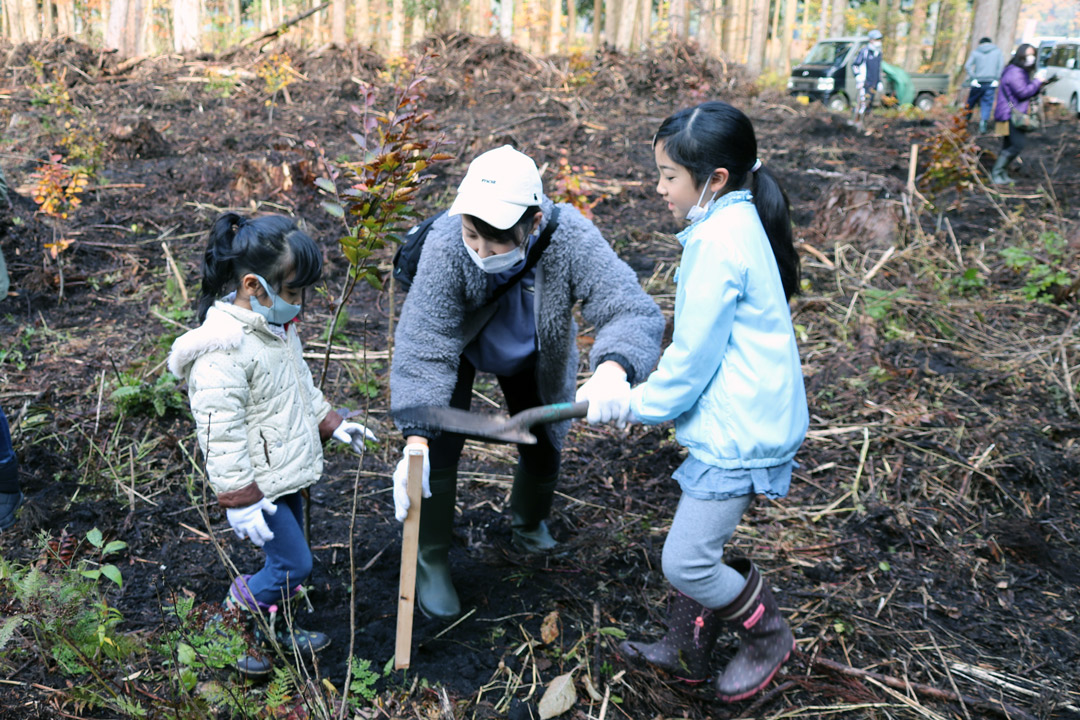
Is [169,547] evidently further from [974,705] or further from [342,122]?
[342,122]

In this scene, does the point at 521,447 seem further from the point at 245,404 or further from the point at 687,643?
Result: the point at 245,404

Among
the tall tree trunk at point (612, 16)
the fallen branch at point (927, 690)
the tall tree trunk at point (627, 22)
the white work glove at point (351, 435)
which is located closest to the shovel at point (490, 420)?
the white work glove at point (351, 435)

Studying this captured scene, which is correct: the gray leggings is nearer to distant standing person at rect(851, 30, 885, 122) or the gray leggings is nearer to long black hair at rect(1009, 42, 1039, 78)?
long black hair at rect(1009, 42, 1039, 78)

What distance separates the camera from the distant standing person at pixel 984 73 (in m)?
11.1

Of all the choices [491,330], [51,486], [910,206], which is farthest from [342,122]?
[491,330]

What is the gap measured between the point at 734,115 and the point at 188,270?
15.0ft

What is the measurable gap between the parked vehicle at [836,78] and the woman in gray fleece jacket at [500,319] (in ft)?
44.1

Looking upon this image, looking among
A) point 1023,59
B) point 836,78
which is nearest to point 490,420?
point 1023,59

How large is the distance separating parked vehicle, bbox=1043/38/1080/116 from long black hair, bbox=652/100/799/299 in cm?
1627

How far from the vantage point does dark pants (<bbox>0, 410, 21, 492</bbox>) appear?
299 cm

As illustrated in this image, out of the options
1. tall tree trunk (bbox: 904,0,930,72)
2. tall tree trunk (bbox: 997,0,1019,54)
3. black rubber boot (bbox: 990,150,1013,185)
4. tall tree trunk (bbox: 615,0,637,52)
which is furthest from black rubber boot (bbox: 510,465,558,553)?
tall tree trunk (bbox: 904,0,930,72)

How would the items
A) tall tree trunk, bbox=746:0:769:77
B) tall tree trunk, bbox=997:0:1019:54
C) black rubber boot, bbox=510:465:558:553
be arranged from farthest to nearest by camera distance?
tall tree trunk, bbox=746:0:769:77 → tall tree trunk, bbox=997:0:1019:54 → black rubber boot, bbox=510:465:558:553

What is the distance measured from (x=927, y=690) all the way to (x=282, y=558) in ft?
6.48

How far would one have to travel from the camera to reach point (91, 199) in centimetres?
658
